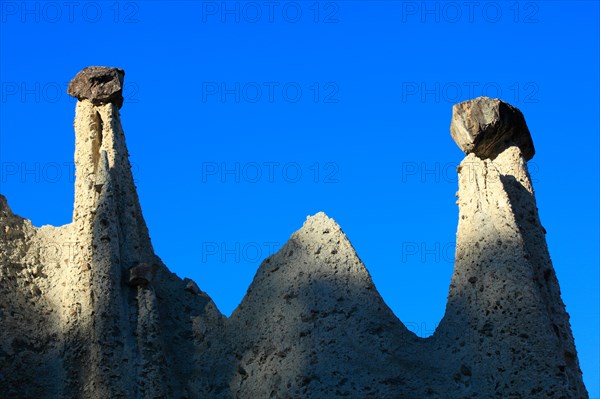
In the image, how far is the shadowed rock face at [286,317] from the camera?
12.7 metres

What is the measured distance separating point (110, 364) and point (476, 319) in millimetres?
4418

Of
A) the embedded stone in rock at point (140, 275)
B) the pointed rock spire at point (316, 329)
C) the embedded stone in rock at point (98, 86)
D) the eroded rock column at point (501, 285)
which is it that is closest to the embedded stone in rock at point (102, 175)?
the embedded stone in rock at point (98, 86)

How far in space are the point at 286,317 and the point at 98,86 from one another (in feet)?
14.4

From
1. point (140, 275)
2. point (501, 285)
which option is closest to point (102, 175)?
point (140, 275)

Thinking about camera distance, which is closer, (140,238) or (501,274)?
(501,274)

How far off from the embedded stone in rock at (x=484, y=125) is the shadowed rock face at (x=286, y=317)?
38 mm

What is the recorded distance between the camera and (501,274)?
42.0 ft

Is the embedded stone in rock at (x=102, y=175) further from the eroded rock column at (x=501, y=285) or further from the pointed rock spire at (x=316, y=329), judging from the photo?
the eroded rock column at (x=501, y=285)

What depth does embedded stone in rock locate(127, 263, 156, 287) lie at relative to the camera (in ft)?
44.9

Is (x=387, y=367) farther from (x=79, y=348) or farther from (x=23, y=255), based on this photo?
(x=23, y=255)

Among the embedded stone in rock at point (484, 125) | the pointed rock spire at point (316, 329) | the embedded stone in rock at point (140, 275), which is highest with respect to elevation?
the embedded stone in rock at point (484, 125)

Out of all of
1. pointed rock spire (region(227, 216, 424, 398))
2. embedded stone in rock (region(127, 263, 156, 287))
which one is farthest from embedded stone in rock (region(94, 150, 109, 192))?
pointed rock spire (region(227, 216, 424, 398))

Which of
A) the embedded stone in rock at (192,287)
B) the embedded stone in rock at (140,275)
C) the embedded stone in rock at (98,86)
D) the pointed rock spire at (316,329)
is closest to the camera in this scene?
the pointed rock spire at (316,329)

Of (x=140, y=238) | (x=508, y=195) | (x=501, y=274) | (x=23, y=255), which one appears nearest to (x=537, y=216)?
(x=508, y=195)
